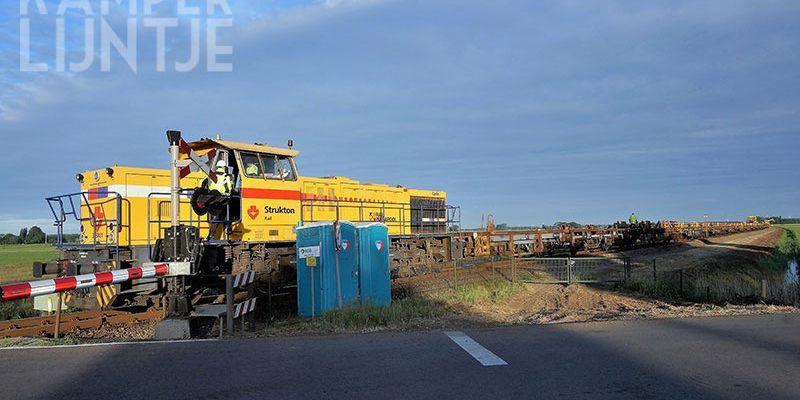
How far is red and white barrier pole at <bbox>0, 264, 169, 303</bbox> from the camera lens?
7.60m

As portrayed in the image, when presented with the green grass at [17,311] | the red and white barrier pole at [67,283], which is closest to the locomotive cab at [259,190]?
the red and white barrier pole at [67,283]

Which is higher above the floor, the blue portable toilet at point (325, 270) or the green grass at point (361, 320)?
the blue portable toilet at point (325, 270)

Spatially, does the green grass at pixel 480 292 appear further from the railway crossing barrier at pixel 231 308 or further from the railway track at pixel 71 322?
the railway track at pixel 71 322

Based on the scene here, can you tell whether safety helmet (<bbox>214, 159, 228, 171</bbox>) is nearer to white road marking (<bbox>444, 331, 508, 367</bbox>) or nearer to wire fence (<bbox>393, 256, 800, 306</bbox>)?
wire fence (<bbox>393, 256, 800, 306</bbox>)

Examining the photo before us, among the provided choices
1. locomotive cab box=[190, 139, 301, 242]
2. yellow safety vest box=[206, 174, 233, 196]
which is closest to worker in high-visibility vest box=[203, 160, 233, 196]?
yellow safety vest box=[206, 174, 233, 196]

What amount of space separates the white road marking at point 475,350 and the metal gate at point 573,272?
10.2m

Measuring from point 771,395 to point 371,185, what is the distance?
52.5 feet

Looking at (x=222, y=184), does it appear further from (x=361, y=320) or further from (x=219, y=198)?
(x=361, y=320)

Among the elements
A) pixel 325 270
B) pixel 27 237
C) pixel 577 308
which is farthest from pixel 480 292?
pixel 27 237

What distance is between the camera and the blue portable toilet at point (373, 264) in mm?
12430

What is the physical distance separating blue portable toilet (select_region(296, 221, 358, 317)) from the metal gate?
7821mm

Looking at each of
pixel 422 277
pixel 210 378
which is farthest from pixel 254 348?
pixel 422 277

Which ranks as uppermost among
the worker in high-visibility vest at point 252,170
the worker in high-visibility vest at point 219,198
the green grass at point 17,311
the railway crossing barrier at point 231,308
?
the worker in high-visibility vest at point 252,170

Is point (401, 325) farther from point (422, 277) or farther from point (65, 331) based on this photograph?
point (422, 277)
